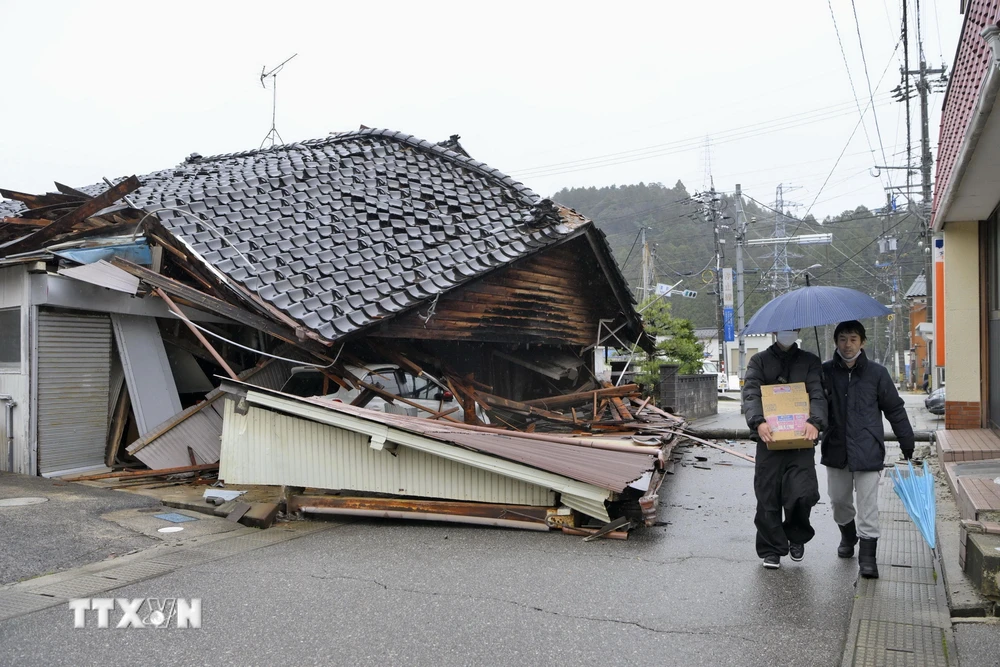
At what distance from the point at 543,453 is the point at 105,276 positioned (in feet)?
19.6

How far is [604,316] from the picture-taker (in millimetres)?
15031

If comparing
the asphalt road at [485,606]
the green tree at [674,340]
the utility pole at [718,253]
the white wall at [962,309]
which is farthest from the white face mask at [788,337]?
the utility pole at [718,253]

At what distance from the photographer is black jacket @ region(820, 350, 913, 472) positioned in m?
5.62

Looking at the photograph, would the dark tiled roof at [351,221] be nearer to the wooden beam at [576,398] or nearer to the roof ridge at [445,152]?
the roof ridge at [445,152]

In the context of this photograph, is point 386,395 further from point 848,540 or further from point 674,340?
point 674,340

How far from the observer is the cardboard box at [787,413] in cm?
571

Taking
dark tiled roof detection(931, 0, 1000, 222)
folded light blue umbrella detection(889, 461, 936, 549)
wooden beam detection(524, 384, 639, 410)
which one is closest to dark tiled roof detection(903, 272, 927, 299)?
wooden beam detection(524, 384, 639, 410)

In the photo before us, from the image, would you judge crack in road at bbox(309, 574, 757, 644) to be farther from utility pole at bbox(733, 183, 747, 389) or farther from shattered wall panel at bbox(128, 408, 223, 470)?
utility pole at bbox(733, 183, 747, 389)

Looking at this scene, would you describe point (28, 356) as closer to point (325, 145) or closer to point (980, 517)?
point (325, 145)

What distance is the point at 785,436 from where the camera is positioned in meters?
5.71

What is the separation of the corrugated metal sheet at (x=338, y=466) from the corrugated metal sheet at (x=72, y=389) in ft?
10.5

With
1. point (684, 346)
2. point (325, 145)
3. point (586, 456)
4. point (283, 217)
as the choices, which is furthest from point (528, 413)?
point (684, 346)

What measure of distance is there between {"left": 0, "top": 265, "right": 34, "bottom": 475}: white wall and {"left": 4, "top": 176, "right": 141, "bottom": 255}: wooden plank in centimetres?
60

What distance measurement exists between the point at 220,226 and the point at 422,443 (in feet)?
19.1
